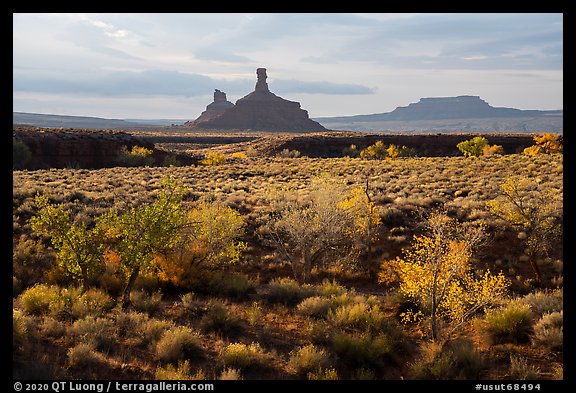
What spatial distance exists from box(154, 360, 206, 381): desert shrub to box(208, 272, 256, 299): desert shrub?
5.04 m

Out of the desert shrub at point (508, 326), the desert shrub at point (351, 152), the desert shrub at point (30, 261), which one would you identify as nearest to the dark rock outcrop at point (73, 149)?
the desert shrub at point (351, 152)

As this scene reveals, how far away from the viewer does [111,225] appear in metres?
12.1

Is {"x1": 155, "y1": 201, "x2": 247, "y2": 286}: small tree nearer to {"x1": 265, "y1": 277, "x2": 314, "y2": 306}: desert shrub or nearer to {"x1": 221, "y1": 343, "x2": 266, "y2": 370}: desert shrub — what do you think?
{"x1": 265, "y1": 277, "x2": 314, "y2": 306}: desert shrub

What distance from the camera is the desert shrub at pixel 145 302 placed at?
1105 centimetres

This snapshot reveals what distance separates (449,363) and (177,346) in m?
6.33

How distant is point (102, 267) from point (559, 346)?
14.1 metres

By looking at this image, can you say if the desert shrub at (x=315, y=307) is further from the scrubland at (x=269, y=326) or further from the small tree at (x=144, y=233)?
the small tree at (x=144, y=233)

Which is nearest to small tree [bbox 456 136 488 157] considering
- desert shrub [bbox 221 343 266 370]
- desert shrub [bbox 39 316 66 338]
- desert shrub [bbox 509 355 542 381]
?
desert shrub [bbox 509 355 542 381]

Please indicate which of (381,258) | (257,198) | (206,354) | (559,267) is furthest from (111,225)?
(559,267)

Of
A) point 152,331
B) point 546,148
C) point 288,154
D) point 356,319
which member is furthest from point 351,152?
point 152,331

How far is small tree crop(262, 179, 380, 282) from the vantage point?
1565 centimetres

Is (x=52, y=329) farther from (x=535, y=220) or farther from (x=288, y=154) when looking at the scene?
(x=288, y=154)
